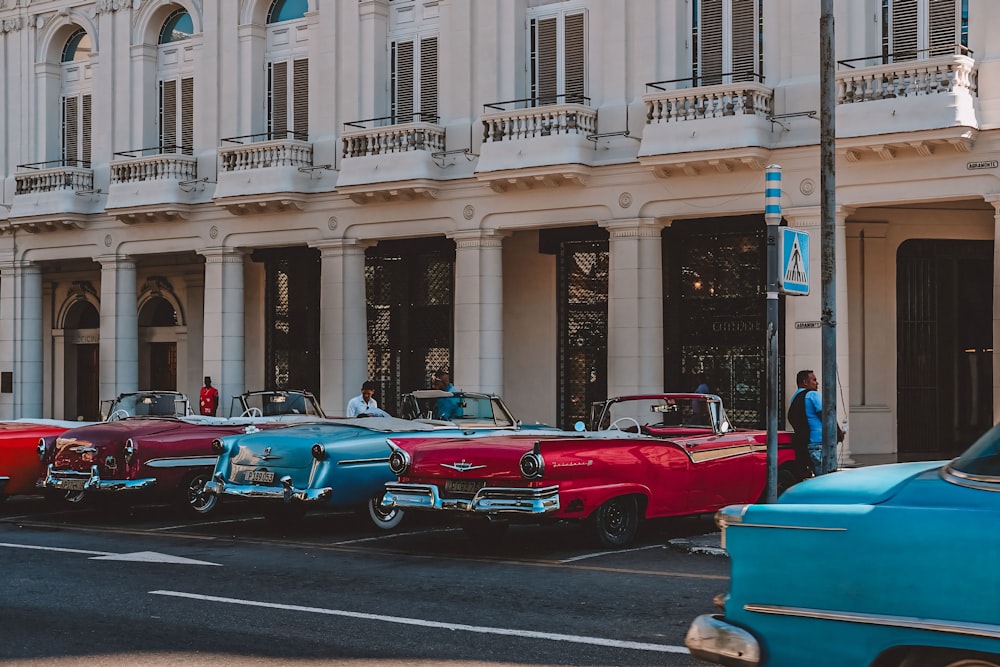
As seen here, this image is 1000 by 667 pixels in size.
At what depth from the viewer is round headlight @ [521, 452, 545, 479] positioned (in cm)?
1170

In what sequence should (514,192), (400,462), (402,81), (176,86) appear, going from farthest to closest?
(176,86) < (402,81) < (514,192) < (400,462)

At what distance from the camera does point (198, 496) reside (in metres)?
15.9

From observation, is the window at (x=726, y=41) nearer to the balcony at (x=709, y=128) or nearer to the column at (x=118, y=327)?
the balcony at (x=709, y=128)

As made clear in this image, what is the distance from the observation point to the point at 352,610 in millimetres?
9125

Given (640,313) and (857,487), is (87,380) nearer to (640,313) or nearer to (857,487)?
(640,313)

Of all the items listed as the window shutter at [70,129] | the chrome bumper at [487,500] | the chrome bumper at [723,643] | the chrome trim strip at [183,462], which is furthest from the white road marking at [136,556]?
the window shutter at [70,129]

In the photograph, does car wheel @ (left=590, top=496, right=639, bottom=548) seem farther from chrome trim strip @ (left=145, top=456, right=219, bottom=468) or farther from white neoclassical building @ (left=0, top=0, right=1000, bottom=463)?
white neoclassical building @ (left=0, top=0, right=1000, bottom=463)

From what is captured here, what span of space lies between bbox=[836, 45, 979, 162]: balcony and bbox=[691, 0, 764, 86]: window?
6.94 feet

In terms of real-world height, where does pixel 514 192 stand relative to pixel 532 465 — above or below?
above

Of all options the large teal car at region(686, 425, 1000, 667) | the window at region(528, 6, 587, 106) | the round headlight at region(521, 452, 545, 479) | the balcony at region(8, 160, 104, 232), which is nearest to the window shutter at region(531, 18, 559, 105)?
the window at region(528, 6, 587, 106)

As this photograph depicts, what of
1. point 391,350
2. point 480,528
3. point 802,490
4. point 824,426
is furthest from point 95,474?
point 391,350

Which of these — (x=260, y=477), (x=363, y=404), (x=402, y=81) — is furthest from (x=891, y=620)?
(x=402, y=81)

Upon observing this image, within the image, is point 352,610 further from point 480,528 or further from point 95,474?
point 95,474

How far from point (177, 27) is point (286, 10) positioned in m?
3.53
